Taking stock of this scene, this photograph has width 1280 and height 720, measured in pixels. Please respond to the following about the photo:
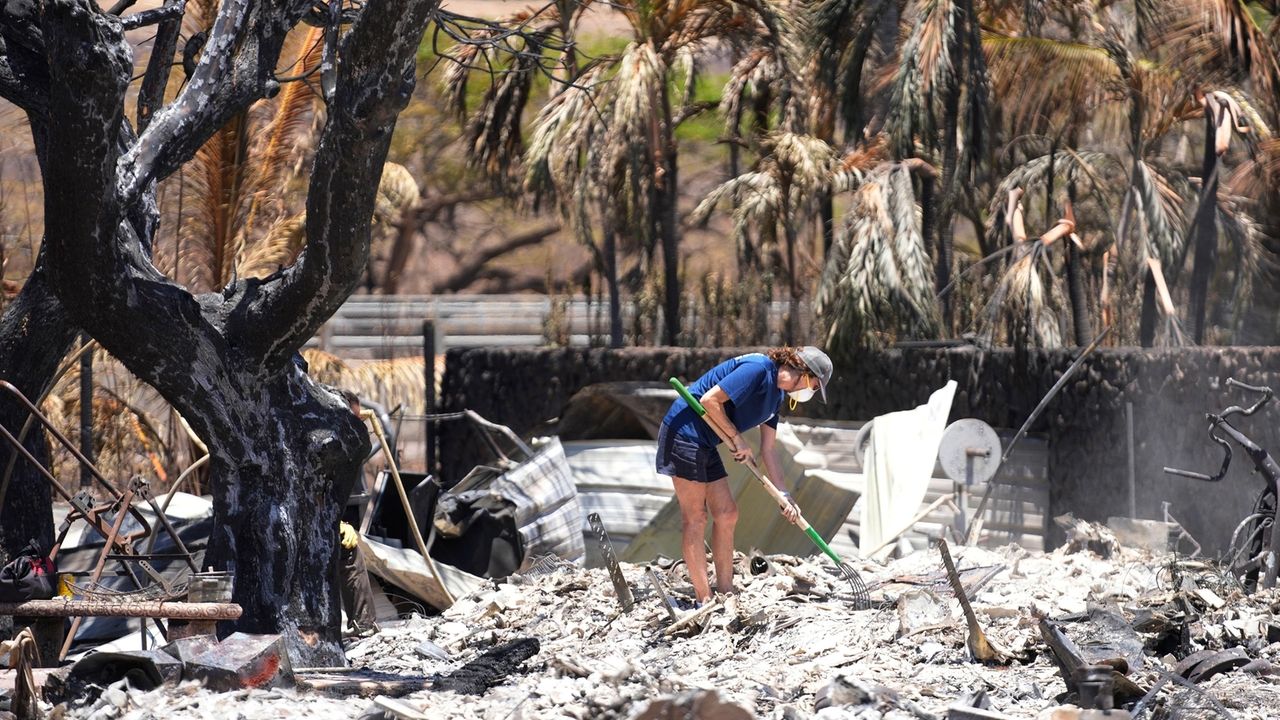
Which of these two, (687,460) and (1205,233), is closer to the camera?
(687,460)

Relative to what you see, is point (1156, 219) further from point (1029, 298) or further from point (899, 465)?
point (899, 465)

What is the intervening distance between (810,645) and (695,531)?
998 mm

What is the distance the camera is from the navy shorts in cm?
781

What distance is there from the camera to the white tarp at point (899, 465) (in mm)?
9727

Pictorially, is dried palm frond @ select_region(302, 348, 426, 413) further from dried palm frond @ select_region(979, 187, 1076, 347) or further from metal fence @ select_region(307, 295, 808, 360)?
dried palm frond @ select_region(979, 187, 1076, 347)

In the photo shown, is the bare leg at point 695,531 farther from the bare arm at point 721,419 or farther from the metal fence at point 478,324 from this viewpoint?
the metal fence at point 478,324

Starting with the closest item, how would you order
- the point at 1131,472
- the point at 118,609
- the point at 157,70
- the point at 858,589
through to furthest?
the point at 118,609 < the point at 858,589 < the point at 157,70 < the point at 1131,472

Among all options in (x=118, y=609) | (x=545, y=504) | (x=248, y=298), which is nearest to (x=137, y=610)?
(x=118, y=609)

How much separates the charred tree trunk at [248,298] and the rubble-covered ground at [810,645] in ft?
3.03

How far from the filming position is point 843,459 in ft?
37.4

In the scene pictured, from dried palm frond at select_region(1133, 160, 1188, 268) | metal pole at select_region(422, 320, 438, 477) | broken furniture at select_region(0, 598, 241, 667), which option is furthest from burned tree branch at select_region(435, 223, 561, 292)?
broken furniture at select_region(0, 598, 241, 667)

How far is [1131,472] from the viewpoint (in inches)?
388

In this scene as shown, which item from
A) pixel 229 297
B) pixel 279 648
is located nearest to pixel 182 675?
pixel 279 648

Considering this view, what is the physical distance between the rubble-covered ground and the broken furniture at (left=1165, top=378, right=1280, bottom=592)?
31 cm
